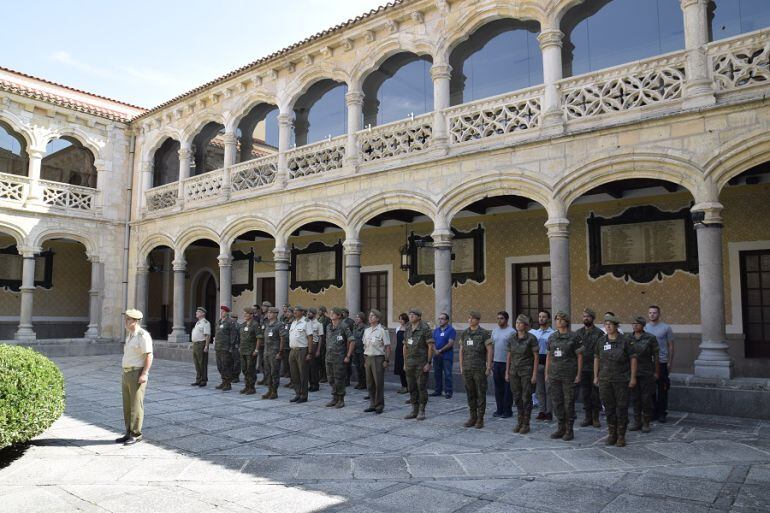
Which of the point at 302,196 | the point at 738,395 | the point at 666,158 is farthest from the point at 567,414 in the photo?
the point at 302,196

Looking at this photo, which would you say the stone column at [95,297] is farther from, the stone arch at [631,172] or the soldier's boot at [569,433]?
the soldier's boot at [569,433]

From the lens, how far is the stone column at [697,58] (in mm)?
8586

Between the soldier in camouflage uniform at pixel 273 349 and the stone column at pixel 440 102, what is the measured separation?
4643 millimetres

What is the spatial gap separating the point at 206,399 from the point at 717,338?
8231 mm

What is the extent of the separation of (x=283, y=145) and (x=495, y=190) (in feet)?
19.9

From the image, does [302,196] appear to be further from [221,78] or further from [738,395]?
[738,395]

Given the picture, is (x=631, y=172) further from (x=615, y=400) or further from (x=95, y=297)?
(x=95, y=297)

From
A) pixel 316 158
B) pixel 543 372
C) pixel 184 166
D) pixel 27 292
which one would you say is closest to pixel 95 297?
pixel 27 292

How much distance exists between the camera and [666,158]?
8805 mm

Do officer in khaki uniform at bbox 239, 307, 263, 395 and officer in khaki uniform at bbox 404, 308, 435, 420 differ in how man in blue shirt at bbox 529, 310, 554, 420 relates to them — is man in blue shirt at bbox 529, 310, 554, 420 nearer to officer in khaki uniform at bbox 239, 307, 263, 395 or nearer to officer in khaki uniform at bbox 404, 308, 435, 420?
officer in khaki uniform at bbox 404, 308, 435, 420

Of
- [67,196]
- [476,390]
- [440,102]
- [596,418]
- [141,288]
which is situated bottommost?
[596,418]

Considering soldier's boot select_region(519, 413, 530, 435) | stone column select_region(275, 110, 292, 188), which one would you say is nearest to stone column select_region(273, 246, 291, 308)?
stone column select_region(275, 110, 292, 188)

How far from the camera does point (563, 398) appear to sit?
23.0 feet

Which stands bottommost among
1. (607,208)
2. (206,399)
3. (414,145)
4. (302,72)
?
(206,399)
